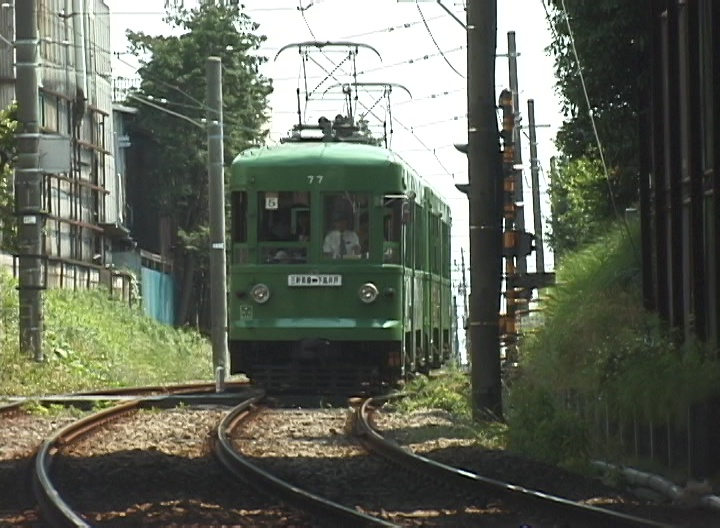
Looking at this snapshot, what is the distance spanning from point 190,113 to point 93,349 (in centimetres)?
2336

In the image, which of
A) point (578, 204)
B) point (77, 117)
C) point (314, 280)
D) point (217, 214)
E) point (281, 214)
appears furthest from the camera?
point (77, 117)

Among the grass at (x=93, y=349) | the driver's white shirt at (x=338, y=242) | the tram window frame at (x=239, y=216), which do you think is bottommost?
the grass at (x=93, y=349)

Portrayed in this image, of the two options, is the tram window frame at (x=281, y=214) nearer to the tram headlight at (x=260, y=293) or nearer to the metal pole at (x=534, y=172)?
the tram headlight at (x=260, y=293)

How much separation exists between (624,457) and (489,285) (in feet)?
18.0

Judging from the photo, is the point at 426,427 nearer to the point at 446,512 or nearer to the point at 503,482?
the point at 503,482

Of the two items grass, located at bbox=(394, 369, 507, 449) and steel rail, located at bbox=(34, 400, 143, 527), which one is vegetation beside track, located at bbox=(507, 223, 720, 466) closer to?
grass, located at bbox=(394, 369, 507, 449)

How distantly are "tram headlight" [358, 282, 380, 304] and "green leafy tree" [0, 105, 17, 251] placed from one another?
23.5 feet

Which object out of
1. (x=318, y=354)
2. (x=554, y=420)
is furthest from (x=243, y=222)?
(x=554, y=420)

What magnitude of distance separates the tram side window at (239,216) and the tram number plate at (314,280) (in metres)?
0.80

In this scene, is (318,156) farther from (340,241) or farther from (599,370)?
(599,370)

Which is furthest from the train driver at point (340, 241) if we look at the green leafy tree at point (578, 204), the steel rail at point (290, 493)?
the steel rail at point (290, 493)

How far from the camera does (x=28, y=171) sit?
2712cm

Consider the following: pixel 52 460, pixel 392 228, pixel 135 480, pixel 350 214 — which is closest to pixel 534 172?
pixel 392 228

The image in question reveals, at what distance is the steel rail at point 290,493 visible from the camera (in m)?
10.5
